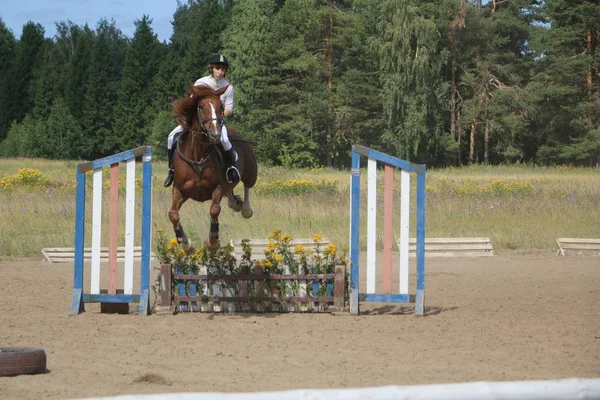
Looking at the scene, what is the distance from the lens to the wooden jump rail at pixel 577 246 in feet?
60.2

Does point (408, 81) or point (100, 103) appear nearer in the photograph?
point (408, 81)

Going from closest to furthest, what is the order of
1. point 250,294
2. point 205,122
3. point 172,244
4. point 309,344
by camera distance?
point 309,344, point 205,122, point 250,294, point 172,244

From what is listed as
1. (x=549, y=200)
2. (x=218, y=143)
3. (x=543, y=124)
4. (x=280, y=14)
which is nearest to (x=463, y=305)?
(x=218, y=143)

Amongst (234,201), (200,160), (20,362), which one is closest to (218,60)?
(200,160)

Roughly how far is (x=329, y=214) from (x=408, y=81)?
32539 millimetres

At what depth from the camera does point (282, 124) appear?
6091cm

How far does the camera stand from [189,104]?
10547 mm

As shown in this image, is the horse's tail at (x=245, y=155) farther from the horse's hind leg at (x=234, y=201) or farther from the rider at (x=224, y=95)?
the rider at (x=224, y=95)

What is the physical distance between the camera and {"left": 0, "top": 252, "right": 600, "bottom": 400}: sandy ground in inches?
272

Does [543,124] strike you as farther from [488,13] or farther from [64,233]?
[64,233]

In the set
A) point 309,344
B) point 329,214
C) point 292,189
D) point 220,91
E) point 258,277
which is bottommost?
point 309,344

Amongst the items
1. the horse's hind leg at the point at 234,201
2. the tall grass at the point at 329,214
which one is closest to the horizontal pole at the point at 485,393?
the horse's hind leg at the point at 234,201

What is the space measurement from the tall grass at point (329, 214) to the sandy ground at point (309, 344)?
6.54 meters

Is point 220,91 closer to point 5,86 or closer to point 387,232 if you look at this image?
point 387,232
